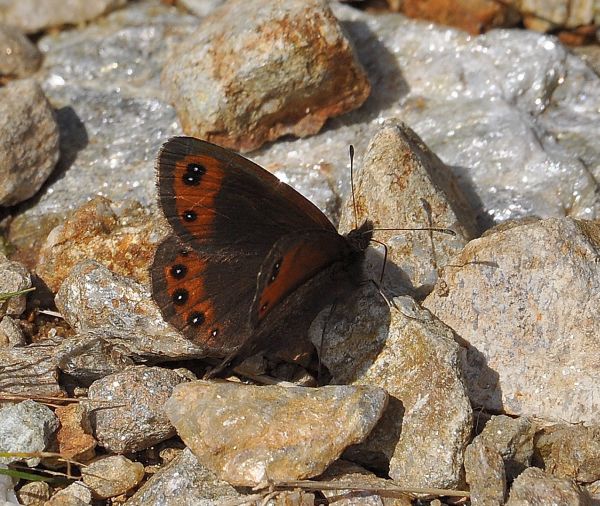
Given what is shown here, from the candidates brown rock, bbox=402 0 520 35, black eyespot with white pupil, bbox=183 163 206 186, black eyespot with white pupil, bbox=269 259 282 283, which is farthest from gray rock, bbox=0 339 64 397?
brown rock, bbox=402 0 520 35

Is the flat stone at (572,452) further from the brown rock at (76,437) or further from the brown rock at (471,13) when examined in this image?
the brown rock at (471,13)

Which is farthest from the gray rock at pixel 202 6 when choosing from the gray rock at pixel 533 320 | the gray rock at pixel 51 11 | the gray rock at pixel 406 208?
the gray rock at pixel 533 320

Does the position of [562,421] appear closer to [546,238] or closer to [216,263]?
[546,238]

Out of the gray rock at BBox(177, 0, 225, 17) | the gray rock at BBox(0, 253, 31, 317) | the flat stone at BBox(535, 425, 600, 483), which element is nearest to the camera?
the flat stone at BBox(535, 425, 600, 483)

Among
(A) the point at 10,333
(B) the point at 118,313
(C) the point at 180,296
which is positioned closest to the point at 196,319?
(C) the point at 180,296

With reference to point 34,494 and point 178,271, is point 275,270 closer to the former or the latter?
point 178,271

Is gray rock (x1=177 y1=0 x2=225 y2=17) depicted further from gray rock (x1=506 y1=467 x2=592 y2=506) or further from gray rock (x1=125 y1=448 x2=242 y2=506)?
gray rock (x1=506 y1=467 x2=592 y2=506)
